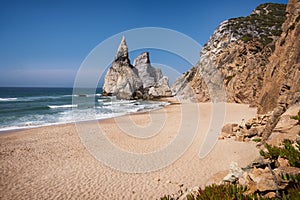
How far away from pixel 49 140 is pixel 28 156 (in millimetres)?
3007

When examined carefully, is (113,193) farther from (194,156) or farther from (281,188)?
(281,188)

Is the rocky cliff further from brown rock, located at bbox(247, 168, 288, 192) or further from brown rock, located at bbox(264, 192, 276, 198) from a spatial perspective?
brown rock, located at bbox(264, 192, 276, 198)

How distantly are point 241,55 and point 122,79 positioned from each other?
3604cm

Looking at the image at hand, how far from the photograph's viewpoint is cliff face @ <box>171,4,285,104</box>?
1093 inches

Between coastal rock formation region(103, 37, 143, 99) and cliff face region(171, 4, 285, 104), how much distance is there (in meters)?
17.4

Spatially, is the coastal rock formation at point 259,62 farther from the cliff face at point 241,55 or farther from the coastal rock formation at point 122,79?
the coastal rock formation at point 122,79

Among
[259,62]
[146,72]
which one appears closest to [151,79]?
[146,72]

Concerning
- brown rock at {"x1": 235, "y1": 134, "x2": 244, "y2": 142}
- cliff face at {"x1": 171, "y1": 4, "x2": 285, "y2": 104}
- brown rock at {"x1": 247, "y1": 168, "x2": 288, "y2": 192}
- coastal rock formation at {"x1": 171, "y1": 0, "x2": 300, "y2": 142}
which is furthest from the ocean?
brown rock at {"x1": 247, "y1": 168, "x2": 288, "y2": 192}

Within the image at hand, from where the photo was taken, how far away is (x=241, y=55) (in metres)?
32.5

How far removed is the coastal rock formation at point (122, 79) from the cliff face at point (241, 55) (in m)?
17.4

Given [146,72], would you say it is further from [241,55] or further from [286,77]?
[286,77]

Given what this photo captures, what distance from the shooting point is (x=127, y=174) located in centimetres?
713

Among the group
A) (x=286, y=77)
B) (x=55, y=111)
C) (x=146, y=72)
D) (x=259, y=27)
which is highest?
(x=259, y=27)

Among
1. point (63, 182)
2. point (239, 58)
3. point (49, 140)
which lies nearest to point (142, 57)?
point (239, 58)
